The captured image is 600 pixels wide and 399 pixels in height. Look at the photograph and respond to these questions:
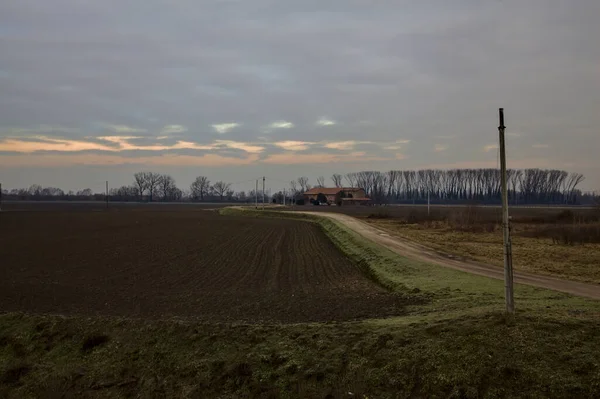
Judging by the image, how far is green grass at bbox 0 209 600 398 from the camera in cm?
757

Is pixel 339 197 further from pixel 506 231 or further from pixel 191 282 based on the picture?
pixel 506 231

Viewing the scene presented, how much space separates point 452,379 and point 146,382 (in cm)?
542

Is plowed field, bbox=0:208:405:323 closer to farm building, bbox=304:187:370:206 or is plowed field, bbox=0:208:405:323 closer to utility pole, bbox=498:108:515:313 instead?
utility pole, bbox=498:108:515:313

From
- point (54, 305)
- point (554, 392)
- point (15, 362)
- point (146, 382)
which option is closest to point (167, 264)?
point (54, 305)

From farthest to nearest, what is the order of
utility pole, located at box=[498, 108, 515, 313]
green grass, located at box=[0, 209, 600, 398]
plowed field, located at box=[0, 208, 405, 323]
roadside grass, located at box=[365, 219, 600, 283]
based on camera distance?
roadside grass, located at box=[365, 219, 600, 283], plowed field, located at box=[0, 208, 405, 323], utility pole, located at box=[498, 108, 515, 313], green grass, located at box=[0, 209, 600, 398]

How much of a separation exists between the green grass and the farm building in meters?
144

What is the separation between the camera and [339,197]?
6299 inches

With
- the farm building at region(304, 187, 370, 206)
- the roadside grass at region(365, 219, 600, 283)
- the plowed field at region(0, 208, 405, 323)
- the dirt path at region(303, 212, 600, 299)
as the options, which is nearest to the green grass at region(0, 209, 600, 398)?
the plowed field at region(0, 208, 405, 323)

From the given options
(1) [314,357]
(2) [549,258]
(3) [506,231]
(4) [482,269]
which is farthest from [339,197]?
(1) [314,357]

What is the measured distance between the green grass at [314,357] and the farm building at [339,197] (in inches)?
5679

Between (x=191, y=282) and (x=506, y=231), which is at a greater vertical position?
(x=506, y=231)

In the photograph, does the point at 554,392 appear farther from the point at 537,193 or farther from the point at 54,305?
the point at 537,193

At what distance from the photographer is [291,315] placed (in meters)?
13.7

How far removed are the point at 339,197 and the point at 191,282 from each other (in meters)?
141
